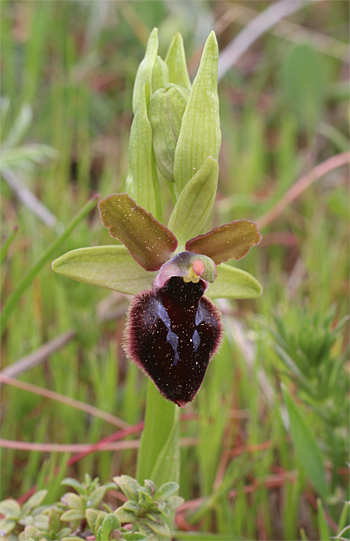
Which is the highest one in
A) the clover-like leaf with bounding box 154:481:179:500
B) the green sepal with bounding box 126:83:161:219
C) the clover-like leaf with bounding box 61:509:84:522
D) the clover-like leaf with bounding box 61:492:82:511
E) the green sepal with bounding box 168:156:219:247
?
the green sepal with bounding box 126:83:161:219

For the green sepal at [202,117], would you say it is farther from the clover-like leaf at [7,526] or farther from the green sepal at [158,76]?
the clover-like leaf at [7,526]

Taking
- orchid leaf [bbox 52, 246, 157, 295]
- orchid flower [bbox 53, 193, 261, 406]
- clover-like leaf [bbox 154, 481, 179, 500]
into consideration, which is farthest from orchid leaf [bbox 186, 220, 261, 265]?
clover-like leaf [bbox 154, 481, 179, 500]

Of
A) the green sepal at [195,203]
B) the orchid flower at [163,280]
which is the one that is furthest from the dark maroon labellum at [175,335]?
the green sepal at [195,203]

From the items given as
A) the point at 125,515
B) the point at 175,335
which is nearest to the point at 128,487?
the point at 125,515

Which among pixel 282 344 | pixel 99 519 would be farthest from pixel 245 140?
pixel 99 519

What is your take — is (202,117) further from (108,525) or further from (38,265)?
(108,525)

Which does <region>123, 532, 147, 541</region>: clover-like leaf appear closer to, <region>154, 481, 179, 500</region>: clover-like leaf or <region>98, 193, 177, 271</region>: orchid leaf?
<region>154, 481, 179, 500</region>: clover-like leaf
